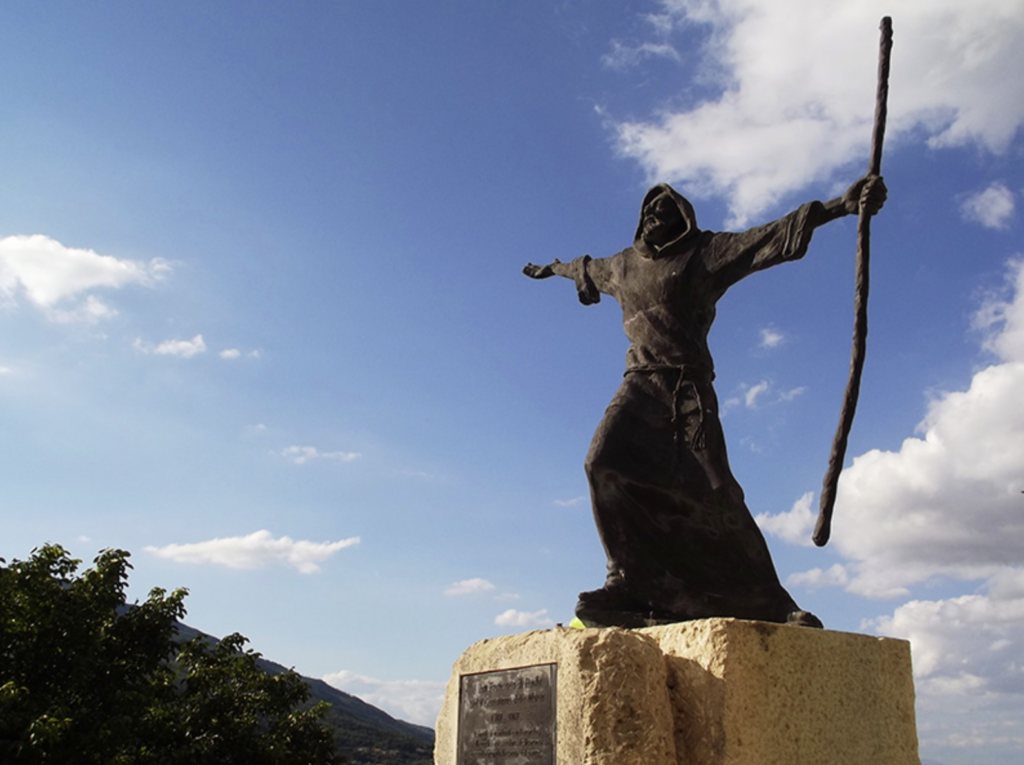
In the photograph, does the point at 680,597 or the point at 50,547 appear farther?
the point at 50,547

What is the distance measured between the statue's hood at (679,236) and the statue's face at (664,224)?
0.03 meters

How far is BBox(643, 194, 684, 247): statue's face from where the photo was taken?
5.38 metres

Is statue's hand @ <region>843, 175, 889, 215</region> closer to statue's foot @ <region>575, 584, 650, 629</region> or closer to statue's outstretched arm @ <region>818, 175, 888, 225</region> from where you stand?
statue's outstretched arm @ <region>818, 175, 888, 225</region>

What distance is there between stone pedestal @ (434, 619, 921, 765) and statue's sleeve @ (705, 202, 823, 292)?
1996 mm

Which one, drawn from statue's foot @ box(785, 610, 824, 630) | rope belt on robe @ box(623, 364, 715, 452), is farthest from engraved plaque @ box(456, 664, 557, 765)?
rope belt on robe @ box(623, 364, 715, 452)

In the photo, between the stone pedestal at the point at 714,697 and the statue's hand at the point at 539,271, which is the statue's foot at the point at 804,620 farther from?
the statue's hand at the point at 539,271

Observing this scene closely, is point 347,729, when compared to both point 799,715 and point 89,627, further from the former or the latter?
point 799,715

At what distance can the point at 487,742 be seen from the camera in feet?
13.5

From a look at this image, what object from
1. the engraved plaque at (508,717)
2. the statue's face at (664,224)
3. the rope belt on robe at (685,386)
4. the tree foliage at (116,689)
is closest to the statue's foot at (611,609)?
the engraved plaque at (508,717)

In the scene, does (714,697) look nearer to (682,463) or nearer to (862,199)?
(682,463)

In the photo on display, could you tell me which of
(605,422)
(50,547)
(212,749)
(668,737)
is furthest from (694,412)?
(50,547)

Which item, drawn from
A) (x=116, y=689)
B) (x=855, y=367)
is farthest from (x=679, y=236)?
(x=116, y=689)

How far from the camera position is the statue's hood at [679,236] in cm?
525

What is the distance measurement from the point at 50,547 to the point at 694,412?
11271 millimetres
